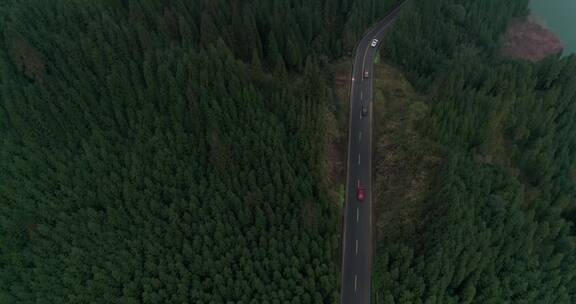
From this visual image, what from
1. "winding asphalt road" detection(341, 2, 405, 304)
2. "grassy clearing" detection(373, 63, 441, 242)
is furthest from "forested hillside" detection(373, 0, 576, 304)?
"winding asphalt road" detection(341, 2, 405, 304)

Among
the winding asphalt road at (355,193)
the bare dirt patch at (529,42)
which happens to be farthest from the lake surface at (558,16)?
the winding asphalt road at (355,193)

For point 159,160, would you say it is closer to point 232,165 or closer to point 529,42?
point 232,165

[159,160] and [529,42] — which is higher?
[529,42]

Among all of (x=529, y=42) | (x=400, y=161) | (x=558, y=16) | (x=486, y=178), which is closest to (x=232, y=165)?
(x=400, y=161)

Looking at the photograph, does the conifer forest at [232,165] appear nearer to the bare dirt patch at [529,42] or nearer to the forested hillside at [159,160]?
the forested hillside at [159,160]

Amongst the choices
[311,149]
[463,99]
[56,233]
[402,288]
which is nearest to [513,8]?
[463,99]

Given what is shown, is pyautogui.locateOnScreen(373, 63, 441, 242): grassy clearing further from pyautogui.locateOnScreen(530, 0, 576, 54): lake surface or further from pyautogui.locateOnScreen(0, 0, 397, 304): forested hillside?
pyautogui.locateOnScreen(530, 0, 576, 54): lake surface
